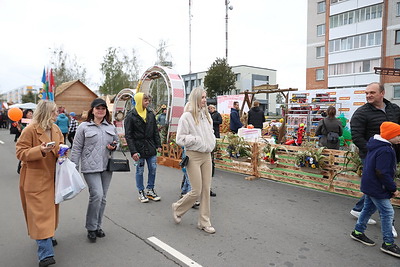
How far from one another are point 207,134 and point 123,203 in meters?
2.31

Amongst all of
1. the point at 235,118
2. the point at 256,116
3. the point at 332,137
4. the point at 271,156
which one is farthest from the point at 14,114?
the point at 256,116

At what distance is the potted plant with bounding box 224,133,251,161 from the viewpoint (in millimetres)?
7457

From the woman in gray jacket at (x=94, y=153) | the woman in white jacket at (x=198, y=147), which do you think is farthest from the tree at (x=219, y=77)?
the woman in gray jacket at (x=94, y=153)

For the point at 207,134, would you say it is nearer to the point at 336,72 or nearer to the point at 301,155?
the point at 301,155

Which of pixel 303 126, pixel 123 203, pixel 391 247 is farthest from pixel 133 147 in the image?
pixel 303 126

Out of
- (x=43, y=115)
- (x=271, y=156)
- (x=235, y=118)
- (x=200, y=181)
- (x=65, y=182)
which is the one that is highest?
(x=43, y=115)

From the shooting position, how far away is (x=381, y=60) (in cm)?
3206

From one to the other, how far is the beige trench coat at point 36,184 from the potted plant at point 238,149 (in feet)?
16.3

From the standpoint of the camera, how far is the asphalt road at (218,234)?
3363mm

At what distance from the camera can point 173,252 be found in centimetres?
352

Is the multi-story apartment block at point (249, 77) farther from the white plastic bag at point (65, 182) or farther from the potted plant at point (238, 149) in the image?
the white plastic bag at point (65, 182)

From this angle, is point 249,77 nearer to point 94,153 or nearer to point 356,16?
point 356,16

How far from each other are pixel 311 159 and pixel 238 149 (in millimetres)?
1948

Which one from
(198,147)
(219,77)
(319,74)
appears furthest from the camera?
(319,74)
